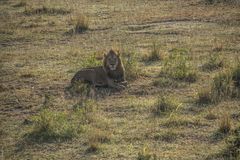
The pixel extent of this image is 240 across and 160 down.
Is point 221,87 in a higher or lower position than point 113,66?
lower

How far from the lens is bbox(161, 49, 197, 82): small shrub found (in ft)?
38.7

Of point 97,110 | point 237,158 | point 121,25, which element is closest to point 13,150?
point 97,110

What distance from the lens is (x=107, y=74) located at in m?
11.7

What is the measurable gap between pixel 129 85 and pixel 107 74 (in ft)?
1.61

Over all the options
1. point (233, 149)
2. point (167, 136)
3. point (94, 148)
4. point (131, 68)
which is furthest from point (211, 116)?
point (131, 68)

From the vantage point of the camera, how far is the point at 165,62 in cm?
1277

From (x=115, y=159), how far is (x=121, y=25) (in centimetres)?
915

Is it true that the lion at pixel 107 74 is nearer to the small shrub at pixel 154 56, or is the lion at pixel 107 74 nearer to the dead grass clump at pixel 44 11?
the small shrub at pixel 154 56

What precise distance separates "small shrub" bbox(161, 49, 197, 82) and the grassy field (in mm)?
21

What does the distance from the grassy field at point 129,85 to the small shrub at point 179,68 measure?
2cm

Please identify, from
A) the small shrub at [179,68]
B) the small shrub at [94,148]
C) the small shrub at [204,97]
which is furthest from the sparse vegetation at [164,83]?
the small shrub at [94,148]

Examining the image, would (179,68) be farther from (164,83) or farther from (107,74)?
(107,74)

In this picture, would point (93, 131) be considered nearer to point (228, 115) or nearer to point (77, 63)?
point (228, 115)

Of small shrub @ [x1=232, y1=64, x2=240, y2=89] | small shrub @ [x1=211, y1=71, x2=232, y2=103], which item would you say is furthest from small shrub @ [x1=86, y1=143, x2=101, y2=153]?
small shrub @ [x1=232, y1=64, x2=240, y2=89]
